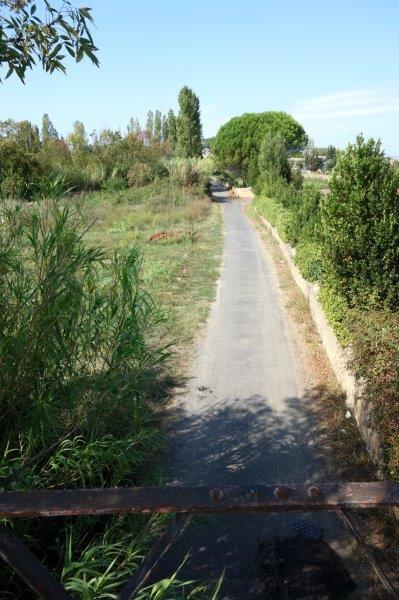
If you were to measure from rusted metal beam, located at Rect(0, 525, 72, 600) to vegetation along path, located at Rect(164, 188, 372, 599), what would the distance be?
Result: 2.78 m

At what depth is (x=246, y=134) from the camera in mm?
61375

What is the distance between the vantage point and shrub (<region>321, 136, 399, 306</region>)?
7.87 metres

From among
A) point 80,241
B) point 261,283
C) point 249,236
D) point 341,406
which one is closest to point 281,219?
point 249,236

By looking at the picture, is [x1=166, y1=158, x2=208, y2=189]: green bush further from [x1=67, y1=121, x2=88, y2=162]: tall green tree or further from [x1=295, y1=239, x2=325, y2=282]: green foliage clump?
[x1=295, y1=239, x2=325, y2=282]: green foliage clump

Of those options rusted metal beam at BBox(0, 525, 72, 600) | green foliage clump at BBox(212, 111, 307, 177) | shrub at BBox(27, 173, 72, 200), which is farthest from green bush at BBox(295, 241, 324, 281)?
green foliage clump at BBox(212, 111, 307, 177)

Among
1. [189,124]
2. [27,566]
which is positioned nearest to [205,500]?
[27,566]

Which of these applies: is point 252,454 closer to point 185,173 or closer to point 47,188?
point 47,188

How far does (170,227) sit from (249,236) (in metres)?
4.16

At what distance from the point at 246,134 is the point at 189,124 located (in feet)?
30.5

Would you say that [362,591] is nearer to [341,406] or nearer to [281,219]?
[341,406]

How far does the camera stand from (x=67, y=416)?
13.7 ft

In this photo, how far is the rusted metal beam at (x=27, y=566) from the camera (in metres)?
1.45

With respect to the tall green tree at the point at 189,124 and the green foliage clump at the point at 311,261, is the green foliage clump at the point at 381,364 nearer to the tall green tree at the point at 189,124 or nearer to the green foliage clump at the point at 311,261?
the green foliage clump at the point at 311,261

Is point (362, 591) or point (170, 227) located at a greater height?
point (170, 227)
